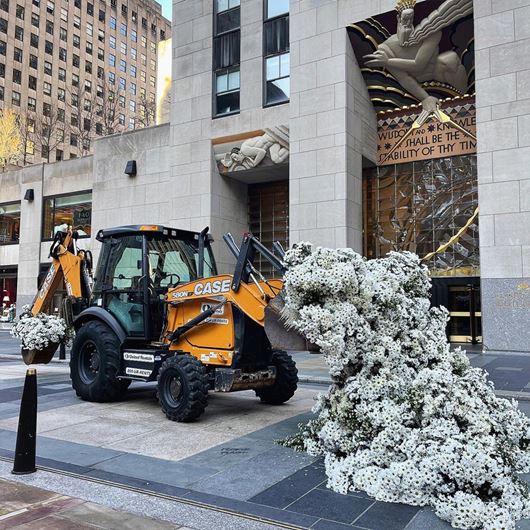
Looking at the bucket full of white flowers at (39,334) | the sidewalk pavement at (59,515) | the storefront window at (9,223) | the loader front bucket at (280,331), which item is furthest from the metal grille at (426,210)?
the storefront window at (9,223)

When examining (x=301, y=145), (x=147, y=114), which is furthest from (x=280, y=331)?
(x=147, y=114)

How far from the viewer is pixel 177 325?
8.16 metres

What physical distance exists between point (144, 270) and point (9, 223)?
30130 millimetres

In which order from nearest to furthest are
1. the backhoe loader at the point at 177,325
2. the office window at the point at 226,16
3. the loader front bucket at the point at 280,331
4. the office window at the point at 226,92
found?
the loader front bucket at the point at 280,331
the backhoe loader at the point at 177,325
the office window at the point at 226,92
the office window at the point at 226,16

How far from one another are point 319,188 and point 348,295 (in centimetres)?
1496

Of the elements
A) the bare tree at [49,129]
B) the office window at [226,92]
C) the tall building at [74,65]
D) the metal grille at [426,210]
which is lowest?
the metal grille at [426,210]

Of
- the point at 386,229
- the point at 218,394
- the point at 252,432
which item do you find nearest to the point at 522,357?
the point at 386,229

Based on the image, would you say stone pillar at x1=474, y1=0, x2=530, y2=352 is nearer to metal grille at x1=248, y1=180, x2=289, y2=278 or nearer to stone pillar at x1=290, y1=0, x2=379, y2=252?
stone pillar at x1=290, y1=0, x2=379, y2=252

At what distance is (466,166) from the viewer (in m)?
Answer: 20.0

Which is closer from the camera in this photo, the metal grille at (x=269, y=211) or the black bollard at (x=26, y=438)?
the black bollard at (x=26, y=438)

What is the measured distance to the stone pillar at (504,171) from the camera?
653 inches

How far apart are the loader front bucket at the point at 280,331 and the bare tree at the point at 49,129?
48.1m

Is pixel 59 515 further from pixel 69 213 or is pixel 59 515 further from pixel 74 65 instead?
pixel 74 65

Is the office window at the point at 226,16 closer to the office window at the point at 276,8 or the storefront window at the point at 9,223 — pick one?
the office window at the point at 276,8
